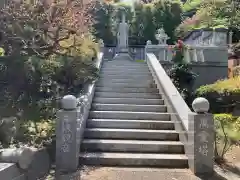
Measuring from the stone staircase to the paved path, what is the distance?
0.27m

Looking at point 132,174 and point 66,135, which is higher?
point 66,135

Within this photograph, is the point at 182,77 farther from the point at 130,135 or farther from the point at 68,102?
the point at 68,102

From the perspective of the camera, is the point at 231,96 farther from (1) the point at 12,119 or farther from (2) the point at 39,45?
(1) the point at 12,119

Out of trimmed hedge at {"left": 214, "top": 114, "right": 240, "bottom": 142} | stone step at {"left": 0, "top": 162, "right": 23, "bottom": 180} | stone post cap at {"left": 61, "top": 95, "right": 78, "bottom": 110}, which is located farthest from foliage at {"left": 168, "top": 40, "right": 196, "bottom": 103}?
stone step at {"left": 0, "top": 162, "right": 23, "bottom": 180}

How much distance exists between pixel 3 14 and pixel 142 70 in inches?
242

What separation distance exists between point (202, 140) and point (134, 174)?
1399mm

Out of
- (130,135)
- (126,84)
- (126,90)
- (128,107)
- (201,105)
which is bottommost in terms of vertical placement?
(130,135)

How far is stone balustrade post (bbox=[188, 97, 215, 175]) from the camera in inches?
253

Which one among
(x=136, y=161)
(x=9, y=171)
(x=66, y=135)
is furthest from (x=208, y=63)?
(x=9, y=171)

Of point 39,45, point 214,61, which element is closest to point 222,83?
point 214,61

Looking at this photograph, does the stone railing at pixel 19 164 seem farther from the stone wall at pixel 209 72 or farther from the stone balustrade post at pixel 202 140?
the stone wall at pixel 209 72

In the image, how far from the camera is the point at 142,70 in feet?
44.0

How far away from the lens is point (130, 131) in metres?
7.83

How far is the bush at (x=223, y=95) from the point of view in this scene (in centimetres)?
1214
